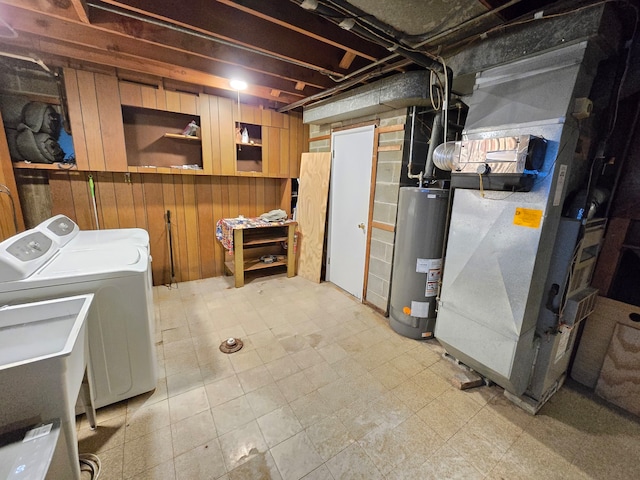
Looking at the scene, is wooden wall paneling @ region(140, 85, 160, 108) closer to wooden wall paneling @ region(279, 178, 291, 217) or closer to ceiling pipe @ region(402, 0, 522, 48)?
wooden wall paneling @ region(279, 178, 291, 217)

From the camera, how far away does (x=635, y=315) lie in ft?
5.74

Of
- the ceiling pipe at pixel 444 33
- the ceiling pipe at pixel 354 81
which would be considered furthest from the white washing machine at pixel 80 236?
the ceiling pipe at pixel 444 33

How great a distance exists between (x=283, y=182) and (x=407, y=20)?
2811mm

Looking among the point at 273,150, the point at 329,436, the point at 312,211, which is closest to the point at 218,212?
the point at 273,150

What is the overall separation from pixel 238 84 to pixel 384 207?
1.97m

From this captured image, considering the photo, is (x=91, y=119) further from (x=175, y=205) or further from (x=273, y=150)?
(x=273, y=150)

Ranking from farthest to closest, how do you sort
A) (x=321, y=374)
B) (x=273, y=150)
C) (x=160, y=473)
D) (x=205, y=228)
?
1. (x=273, y=150)
2. (x=205, y=228)
3. (x=321, y=374)
4. (x=160, y=473)

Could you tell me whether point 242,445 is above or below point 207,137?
below

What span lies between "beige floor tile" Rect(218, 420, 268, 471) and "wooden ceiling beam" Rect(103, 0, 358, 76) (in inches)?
99.3

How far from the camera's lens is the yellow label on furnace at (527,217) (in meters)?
1.51

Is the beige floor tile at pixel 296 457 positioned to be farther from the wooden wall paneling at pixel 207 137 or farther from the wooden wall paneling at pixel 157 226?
the wooden wall paneling at pixel 207 137

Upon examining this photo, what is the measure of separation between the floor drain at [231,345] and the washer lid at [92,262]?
3.35ft

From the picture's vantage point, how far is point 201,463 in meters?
1.39

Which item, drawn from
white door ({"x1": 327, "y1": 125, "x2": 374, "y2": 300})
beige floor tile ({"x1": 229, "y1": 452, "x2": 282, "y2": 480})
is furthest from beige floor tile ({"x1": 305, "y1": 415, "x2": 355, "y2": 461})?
white door ({"x1": 327, "y1": 125, "x2": 374, "y2": 300})
